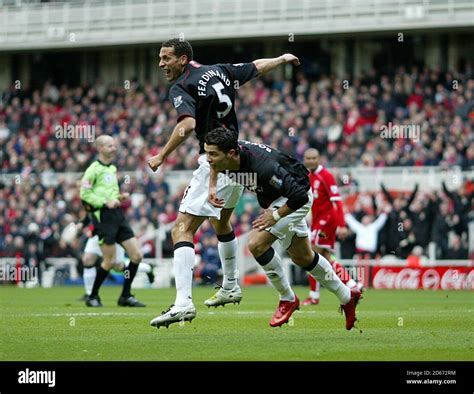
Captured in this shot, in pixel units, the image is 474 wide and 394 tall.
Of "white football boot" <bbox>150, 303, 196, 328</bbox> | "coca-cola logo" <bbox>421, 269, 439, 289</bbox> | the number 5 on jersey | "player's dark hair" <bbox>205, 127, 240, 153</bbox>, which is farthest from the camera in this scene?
"coca-cola logo" <bbox>421, 269, 439, 289</bbox>

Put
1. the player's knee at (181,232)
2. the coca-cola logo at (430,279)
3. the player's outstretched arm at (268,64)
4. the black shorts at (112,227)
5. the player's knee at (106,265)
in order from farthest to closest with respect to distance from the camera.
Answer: the coca-cola logo at (430,279) < the player's knee at (106,265) < the black shorts at (112,227) < the player's outstretched arm at (268,64) < the player's knee at (181,232)

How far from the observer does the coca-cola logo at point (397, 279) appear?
74.1 ft

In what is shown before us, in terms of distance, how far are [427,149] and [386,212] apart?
11.9 ft

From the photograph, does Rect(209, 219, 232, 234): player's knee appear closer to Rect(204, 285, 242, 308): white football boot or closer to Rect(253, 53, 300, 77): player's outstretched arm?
Rect(204, 285, 242, 308): white football boot

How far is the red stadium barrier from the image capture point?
72.2ft

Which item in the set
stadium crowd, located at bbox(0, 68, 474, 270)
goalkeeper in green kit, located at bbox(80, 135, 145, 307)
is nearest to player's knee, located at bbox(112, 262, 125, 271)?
goalkeeper in green kit, located at bbox(80, 135, 145, 307)

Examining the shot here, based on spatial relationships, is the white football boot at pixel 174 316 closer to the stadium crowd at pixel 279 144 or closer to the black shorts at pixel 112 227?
the black shorts at pixel 112 227

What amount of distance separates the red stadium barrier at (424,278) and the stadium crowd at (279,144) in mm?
619

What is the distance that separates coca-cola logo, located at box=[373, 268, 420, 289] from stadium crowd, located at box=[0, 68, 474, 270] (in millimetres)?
630

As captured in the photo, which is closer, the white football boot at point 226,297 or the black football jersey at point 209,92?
the black football jersey at point 209,92

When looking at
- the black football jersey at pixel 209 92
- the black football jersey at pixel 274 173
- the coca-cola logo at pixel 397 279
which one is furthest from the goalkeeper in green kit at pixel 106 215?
the coca-cola logo at pixel 397 279

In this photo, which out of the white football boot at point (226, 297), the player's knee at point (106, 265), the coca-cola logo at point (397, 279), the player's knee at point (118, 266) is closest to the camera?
the white football boot at point (226, 297)

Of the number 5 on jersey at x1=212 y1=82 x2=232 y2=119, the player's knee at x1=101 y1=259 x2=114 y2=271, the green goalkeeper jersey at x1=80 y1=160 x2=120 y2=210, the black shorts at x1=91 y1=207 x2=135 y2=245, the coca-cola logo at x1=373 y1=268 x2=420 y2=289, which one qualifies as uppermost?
the number 5 on jersey at x1=212 y1=82 x2=232 y2=119

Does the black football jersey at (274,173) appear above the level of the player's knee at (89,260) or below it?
above
